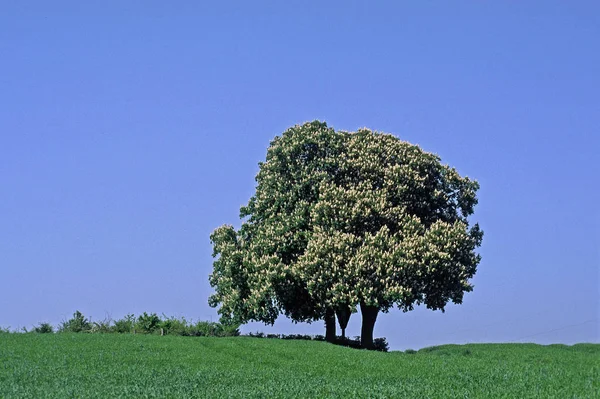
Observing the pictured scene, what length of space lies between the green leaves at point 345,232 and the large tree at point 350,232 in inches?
2.9

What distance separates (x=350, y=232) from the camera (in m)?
50.8

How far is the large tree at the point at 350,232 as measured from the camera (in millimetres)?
49000

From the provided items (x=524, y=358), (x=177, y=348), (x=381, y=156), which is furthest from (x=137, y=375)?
(x=381, y=156)

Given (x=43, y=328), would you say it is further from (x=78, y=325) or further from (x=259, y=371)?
(x=259, y=371)

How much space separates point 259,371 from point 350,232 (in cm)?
1915

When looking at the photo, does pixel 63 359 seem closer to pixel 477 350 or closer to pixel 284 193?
pixel 284 193

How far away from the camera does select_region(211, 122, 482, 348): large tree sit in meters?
49.0

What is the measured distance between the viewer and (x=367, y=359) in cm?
3856

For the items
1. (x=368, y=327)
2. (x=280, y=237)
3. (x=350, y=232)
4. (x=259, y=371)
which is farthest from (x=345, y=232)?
(x=259, y=371)

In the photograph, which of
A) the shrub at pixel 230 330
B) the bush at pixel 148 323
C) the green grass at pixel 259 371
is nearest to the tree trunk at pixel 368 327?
the green grass at pixel 259 371

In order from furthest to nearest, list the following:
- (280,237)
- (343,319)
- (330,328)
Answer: (343,319) → (330,328) → (280,237)

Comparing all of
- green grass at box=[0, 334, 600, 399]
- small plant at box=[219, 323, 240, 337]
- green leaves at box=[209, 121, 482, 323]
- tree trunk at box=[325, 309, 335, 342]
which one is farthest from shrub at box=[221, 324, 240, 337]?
green grass at box=[0, 334, 600, 399]

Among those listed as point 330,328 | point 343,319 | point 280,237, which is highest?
point 280,237

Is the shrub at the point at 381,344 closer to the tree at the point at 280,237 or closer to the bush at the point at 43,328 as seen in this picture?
the tree at the point at 280,237
